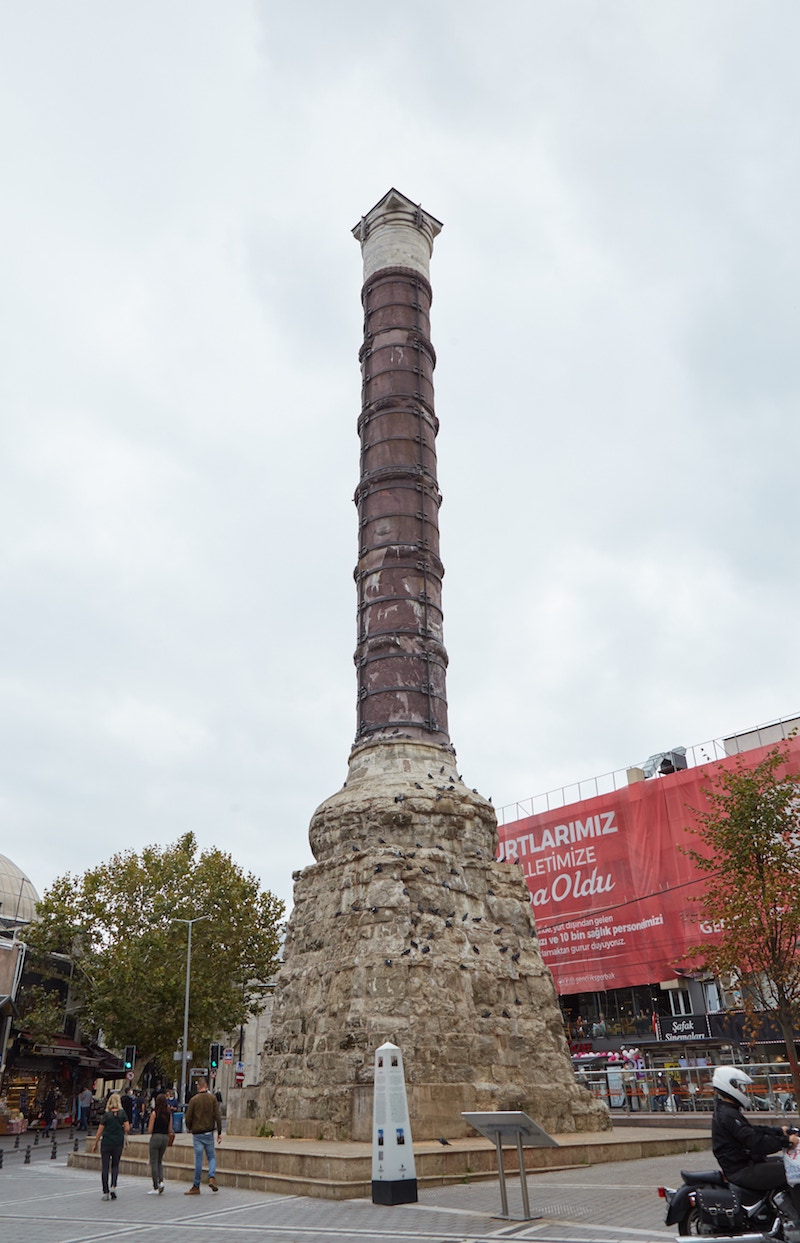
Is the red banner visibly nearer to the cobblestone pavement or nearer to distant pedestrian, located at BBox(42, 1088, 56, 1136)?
distant pedestrian, located at BBox(42, 1088, 56, 1136)

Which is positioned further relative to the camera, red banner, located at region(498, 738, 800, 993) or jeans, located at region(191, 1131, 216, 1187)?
red banner, located at region(498, 738, 800, 993)

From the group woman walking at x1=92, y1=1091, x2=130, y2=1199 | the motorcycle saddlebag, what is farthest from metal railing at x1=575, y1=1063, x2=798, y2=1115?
the motorcycle saddlebag

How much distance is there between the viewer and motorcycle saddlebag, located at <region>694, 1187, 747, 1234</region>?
19.5 feet

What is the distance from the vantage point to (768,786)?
19.9m

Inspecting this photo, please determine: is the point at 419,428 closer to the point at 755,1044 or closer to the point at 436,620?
the point at 436,620

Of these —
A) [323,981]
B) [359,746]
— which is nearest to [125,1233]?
[323,981]

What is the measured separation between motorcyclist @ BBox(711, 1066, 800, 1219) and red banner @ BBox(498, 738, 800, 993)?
77.5 ft

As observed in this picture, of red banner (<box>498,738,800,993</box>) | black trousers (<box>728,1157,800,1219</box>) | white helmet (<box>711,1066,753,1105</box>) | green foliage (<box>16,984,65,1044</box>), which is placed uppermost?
red banner (<box>498,738,800,993</box>)

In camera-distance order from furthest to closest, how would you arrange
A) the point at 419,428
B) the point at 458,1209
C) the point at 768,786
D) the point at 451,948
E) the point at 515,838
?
the point at 515,838, the point at 419,428, the point at 768,786, the point at 451,948, the point at 458,1209

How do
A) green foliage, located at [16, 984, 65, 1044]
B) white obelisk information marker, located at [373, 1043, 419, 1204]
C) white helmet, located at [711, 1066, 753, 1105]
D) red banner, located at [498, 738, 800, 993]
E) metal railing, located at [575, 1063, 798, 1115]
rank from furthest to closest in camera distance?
1. green foliage, located at [16, 984, 65, 1044]
2. red banner, located at [498, 738, 800, 993]
3. metal railing, located at [575, 1063, 798, 1115]
4. white obelisk information marker, located at [373, 1043, 419, 1204]
5. white helmet, located at [711, 1066, 753, 1105]

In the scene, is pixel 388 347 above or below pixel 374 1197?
above

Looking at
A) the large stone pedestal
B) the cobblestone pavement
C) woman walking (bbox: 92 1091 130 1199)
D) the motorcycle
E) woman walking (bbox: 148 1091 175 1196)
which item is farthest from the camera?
the large stone pedestal

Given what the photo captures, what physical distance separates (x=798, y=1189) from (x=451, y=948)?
37.0ft

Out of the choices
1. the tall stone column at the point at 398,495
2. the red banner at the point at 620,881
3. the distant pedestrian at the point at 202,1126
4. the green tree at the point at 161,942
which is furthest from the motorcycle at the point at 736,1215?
the green tree at the point at 161,942
